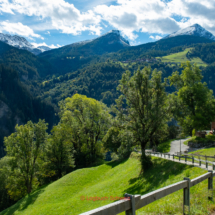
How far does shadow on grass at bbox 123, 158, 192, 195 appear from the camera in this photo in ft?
51.7

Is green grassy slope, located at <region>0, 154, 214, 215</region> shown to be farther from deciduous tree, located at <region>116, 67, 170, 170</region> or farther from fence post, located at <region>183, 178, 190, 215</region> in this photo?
deciduous tree, located at <region>116, 67, 170, 170</region>

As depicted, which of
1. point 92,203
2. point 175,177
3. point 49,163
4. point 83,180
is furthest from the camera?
point 49,163

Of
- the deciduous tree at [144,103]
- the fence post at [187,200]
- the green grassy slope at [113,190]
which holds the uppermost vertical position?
the deciduous tree at [144,103]

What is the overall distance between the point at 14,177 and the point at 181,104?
33.0 metres

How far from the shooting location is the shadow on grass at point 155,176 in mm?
15770

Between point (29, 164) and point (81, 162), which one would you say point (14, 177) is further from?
point (81, 162)

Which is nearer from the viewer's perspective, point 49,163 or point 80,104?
point 49,163

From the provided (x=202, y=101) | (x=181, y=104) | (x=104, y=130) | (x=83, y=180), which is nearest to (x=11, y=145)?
(x=83, y=180)

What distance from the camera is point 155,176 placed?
17.6m

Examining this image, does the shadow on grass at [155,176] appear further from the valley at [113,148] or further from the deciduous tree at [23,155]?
the deciduous tree at [23,155]

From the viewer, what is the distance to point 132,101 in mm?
20844

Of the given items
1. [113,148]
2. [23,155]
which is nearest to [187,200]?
[23,155]

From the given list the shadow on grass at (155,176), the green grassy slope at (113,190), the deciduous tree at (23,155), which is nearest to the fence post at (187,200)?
the green grassy slope at (113,190)

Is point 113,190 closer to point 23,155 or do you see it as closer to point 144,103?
point 144,103
